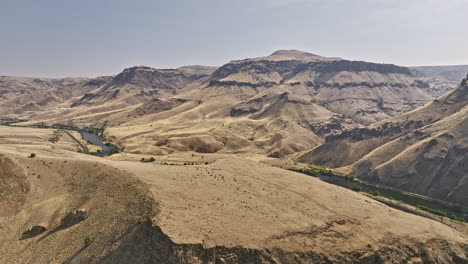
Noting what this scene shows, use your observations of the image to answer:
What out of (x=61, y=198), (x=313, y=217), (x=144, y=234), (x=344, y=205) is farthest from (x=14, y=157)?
(x=344, y=205)

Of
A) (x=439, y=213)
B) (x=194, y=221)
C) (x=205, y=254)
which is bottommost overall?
(x=439, y=213)

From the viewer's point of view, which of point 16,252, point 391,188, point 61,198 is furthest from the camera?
point 391,188

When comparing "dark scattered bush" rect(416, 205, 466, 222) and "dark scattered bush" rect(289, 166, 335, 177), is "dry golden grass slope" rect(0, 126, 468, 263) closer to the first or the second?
"dark scattered bush" rect(416, 205, 466, 222)

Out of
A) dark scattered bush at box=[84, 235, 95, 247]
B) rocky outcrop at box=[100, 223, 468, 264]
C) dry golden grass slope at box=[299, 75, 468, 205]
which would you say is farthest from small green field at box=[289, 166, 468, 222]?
dark scattered bush at box=[84, 235, 95, 247]

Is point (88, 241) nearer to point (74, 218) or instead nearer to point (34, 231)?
point (74, 218)

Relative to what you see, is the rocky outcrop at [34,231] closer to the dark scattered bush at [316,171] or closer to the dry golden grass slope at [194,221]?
the dry golden grass slope at [194,221]

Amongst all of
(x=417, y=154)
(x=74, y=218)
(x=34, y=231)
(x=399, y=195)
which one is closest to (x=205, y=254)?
(x=74, y=218)

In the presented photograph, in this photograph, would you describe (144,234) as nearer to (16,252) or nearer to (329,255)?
(16,252)
